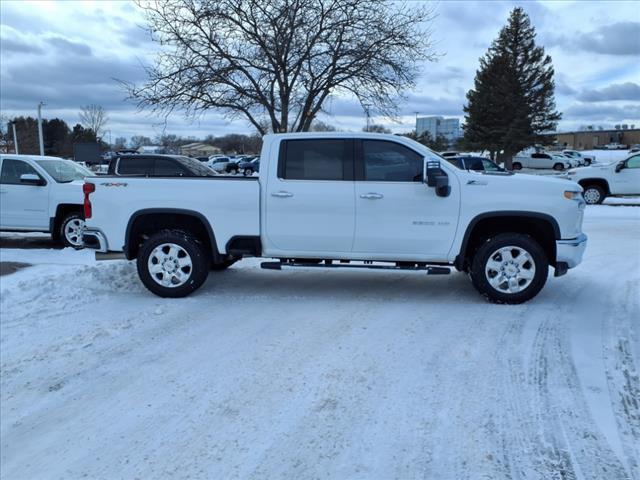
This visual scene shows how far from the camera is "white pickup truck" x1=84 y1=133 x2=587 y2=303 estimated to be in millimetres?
5871

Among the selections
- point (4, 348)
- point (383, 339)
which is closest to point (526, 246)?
point (383, 339)

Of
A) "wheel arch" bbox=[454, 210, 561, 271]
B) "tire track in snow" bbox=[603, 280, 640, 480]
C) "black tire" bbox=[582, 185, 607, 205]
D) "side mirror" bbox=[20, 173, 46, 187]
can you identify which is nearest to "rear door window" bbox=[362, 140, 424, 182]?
"wheel arch" bbox=[454, 210, 561, 271]

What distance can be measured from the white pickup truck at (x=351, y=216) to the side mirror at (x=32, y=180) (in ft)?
14.6

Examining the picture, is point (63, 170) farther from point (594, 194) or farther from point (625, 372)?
point (594, 194)

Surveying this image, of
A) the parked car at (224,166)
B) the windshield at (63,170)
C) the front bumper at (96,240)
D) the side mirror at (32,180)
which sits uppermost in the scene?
the parked car at (224,166)

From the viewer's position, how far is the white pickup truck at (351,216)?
5.87 metres

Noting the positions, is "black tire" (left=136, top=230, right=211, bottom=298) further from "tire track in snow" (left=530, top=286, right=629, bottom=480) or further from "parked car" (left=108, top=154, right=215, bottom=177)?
"parked car" (left=108, top=154, right=215, bottom=177)

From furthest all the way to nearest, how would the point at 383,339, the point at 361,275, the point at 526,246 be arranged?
the point at 361,275, the point at 526,246, the point at 383,339

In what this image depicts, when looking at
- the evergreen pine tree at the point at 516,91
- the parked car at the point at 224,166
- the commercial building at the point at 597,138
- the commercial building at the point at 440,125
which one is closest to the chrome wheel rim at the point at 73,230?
the parked car at the point at 224,166

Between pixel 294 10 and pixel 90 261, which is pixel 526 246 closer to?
pixel 90 261

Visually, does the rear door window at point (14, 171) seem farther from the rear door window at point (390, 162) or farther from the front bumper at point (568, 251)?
the front bumper at point (568, 251)

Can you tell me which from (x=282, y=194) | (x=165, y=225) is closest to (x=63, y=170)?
(x=165, y=225)

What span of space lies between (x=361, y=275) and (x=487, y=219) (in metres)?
2.14

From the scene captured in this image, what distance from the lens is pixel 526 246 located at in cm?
580
